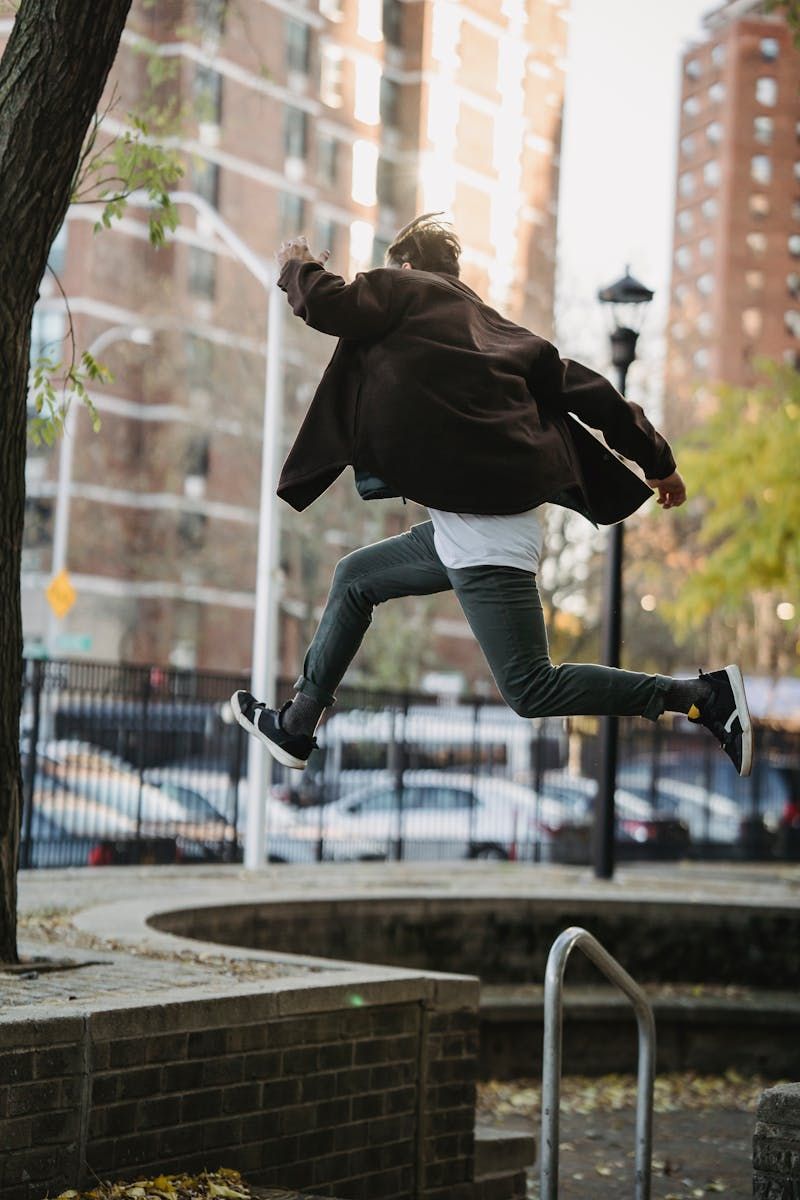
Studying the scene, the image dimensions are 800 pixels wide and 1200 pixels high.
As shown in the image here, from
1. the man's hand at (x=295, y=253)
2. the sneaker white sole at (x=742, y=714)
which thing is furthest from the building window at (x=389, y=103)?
the sneaker white sole at (x=742, y=714)

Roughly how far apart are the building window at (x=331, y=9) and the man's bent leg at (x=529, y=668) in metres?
60.7

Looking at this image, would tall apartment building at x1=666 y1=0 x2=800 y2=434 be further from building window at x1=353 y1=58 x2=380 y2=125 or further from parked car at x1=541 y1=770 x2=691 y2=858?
parked car at x1=541 y1=770 x2=691 y2=858

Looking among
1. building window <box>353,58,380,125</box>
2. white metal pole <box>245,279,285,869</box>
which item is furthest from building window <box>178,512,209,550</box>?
white metal pole <box>245,279,285,869</box>

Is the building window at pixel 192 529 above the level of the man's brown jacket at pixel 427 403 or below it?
above

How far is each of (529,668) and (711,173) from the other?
381 ft

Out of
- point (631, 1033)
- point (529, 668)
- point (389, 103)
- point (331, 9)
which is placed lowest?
point (631, 1033)

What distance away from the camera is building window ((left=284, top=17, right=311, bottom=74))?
2438 inches

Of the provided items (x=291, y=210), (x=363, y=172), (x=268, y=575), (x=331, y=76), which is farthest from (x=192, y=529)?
(x=268, y=575)

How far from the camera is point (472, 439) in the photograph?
17.8ft

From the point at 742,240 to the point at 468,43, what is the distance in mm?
48782

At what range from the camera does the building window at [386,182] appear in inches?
2694

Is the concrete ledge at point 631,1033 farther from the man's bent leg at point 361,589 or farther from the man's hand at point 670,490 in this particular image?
the man's hand at point 670,490

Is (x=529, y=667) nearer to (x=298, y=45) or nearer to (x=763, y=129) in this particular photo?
(x=298, y=45)

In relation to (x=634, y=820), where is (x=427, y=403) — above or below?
above
